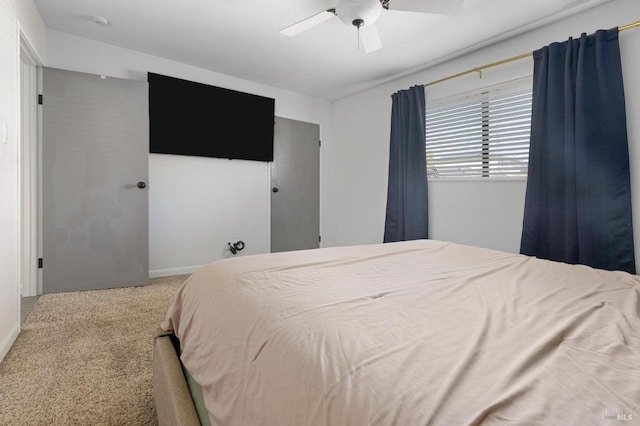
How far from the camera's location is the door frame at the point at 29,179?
2.54 m

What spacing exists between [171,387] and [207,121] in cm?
302

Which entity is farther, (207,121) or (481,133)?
(207,121)

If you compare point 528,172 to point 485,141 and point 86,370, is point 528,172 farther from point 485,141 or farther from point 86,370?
point 86,370

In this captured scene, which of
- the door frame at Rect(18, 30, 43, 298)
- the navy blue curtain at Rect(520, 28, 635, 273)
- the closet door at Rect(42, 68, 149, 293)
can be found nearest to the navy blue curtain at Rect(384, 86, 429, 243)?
the navy blue curtain at Rect(520, 28, 635, 273)

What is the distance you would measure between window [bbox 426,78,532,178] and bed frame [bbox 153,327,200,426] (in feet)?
9.06

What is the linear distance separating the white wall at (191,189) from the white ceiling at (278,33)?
0.43 ft

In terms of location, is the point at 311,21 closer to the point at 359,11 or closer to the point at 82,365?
the point at 359,11

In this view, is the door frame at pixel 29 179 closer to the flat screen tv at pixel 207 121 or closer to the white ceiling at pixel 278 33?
the white ceiling at pixel 278 33

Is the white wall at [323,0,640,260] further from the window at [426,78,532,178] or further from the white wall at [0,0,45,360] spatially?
the white wall at [0,0,45,360]

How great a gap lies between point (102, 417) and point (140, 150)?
7.76 feet

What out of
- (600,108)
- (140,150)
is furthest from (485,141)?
(140,150)

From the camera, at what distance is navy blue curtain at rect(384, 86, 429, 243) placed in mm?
3254

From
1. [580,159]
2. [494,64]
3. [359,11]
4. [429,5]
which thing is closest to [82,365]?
[359,11]

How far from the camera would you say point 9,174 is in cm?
182
